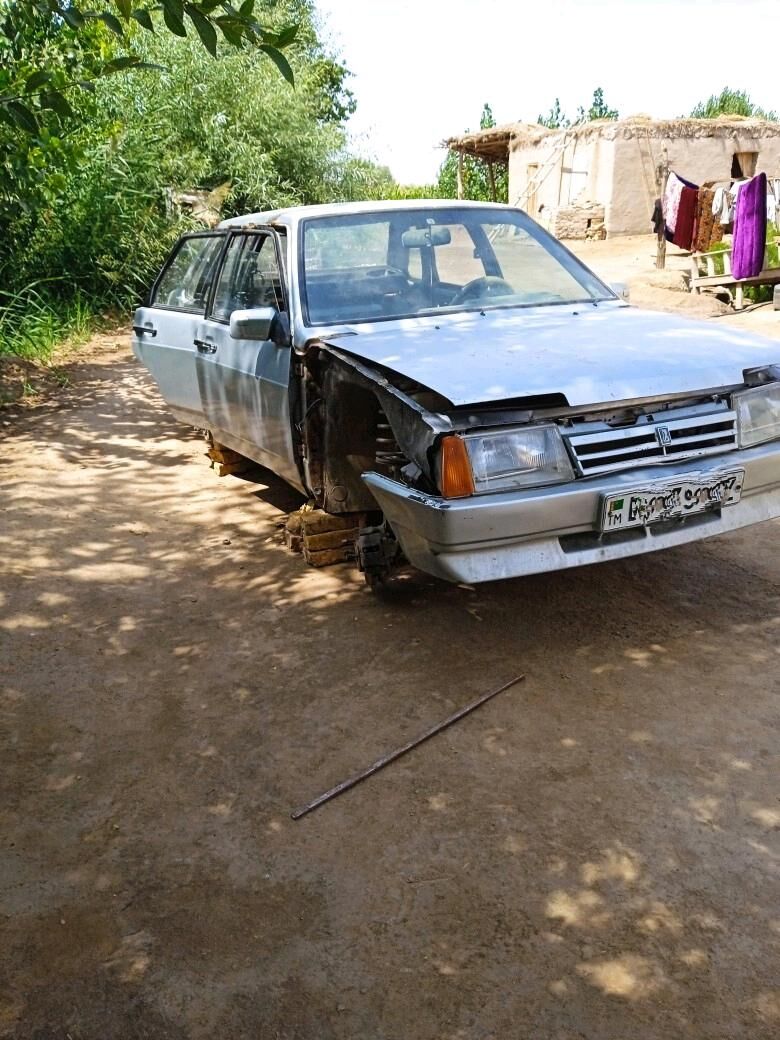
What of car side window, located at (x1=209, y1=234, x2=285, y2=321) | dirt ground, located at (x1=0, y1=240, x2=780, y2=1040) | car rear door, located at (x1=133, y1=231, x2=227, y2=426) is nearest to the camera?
dirt ground, located at (x1=0, y1=240, x2=780, y2=1040)

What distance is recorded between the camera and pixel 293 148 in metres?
18.1

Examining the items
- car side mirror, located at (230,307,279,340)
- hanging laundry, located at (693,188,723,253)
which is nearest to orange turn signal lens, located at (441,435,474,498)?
car side mirror, located at (230,307,279,340)

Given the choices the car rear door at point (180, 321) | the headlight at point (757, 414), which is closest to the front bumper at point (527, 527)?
the headlight at point (757, 414)

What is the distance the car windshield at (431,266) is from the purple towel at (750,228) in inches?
380

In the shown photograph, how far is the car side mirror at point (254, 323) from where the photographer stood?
168 inches

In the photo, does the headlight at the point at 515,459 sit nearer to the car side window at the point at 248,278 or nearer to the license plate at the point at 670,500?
the license plate at the point at 670,500

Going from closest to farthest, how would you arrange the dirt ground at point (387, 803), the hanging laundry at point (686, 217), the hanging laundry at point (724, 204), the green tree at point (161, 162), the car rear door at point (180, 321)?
1. the dirt ground at point (387, 803)
2. the car rear door at point (180, 321)
3. the green tree at point (161, 162)
4. the hanging laundry at point (724, 204)
5. the hanging laundry at point (686, 217)

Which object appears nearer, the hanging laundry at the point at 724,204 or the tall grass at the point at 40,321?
the tall grass at the point at 40,321

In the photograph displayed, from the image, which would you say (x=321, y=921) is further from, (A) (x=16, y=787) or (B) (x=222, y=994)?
(A) (x=16, y=787)

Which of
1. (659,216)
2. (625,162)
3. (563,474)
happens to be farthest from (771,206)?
(563,474)

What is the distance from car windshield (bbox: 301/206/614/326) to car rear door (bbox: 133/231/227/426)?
1.14 metres

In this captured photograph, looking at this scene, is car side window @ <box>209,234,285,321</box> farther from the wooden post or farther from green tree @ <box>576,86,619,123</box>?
green tree @ <box>576,86,619,123</box>

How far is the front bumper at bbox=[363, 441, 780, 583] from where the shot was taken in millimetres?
3236

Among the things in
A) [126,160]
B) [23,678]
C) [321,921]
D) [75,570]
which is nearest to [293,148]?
[126,160]
